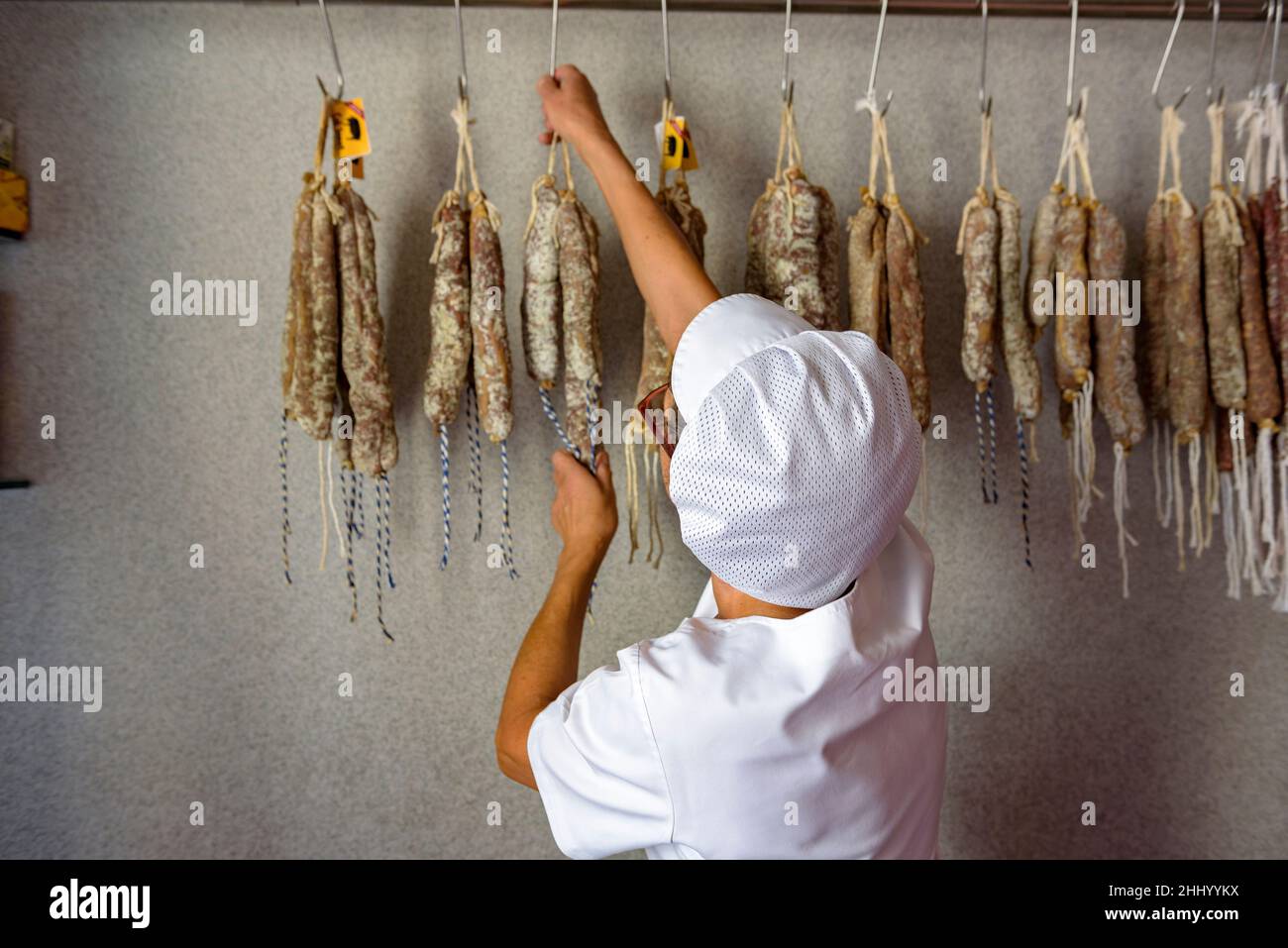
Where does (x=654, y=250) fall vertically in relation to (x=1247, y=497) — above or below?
above

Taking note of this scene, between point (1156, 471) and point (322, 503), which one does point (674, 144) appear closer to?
point (322, 503)

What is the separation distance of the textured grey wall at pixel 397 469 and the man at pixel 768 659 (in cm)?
78

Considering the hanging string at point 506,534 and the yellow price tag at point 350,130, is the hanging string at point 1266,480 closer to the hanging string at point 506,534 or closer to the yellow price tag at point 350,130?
the hanging string at point 506,534

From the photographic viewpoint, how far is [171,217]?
1.84 metres

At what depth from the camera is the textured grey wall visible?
6.01ft

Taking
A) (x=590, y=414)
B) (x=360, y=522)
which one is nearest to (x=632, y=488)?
(x=590, y=414)

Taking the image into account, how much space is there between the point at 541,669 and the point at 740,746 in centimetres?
39

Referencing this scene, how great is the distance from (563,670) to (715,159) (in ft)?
4.08

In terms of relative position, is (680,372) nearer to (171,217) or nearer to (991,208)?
(991,208)

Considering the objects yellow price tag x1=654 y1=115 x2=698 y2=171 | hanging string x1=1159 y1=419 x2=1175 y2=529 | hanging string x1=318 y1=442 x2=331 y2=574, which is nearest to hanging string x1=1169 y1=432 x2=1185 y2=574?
hanging string x1=1159 y1=419 x2=1175 y2=529

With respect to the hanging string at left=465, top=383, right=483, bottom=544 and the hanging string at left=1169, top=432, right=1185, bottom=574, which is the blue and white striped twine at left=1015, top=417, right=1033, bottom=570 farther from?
the hanging string at left=465, top=383, right=483, bottom=544

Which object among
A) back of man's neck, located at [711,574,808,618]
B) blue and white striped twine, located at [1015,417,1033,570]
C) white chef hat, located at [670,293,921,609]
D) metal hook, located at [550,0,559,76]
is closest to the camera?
white chef hat, located at [670,293,921,609]

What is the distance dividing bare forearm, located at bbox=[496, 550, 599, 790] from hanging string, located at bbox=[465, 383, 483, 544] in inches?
19.4

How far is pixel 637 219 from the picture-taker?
1.49 m
